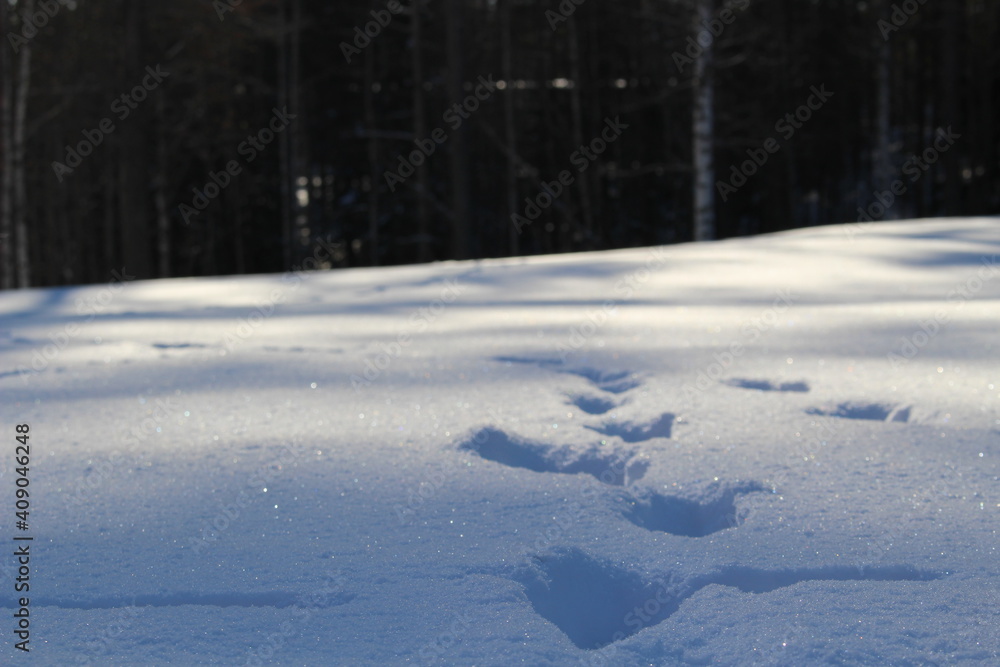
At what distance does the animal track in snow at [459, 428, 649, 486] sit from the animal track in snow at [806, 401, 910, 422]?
541mm

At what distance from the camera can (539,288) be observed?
4.30 m

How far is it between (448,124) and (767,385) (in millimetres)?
10625

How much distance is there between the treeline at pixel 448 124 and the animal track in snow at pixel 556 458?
8719mm

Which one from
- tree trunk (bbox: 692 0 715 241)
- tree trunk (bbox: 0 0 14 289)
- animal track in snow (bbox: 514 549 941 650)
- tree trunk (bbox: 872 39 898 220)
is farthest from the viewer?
tree trunk (bbox: 872 39 898 220)

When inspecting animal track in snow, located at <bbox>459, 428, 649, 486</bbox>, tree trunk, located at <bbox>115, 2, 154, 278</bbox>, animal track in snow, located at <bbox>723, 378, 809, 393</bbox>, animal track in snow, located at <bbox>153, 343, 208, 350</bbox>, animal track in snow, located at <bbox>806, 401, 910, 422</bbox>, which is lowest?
animal track in snow, located at <bbox>459, 428, 649, 486</bbox>

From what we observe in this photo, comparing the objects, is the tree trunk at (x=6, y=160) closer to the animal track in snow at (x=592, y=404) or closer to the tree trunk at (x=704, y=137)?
the tree trunk at (x=704, y=137)

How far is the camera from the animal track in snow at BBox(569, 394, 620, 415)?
84.2 inches

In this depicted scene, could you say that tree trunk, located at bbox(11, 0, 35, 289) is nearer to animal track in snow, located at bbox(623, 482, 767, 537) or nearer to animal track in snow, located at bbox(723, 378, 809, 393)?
animal track in snow, located at bbox(723, 378, 809, 393)

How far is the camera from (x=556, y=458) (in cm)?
177

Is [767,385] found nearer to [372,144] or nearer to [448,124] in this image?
[448,124]

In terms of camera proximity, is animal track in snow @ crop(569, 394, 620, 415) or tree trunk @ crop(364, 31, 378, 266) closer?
animal track in snow @ crop(569, 394, 620, 415)

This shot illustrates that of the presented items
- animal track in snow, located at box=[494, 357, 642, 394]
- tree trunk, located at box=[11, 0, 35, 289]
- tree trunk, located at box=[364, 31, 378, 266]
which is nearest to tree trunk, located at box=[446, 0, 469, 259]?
tree trunk, located at box=[364, 31, 378, 266]

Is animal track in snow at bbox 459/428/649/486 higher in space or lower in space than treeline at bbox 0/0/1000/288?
lower

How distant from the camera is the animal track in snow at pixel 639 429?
1.91 meters
